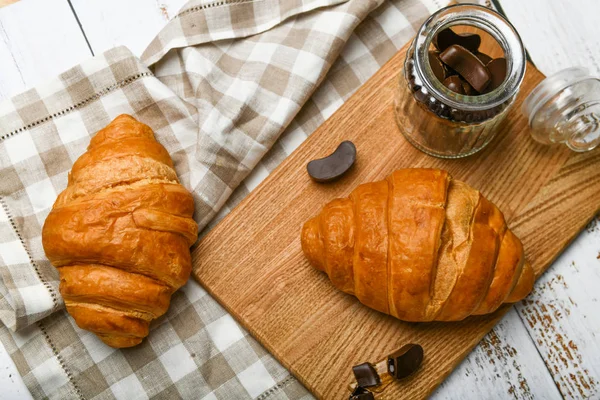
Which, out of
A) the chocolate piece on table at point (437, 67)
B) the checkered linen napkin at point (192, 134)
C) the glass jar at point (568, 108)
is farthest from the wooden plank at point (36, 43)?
the glass jar at point (568, 108)

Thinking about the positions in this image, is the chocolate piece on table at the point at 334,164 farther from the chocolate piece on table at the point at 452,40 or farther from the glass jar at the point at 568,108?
the glass jar at the point at 568,108

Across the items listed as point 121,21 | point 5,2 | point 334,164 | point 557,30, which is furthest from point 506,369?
point 5,2

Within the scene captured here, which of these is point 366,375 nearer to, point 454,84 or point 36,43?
point 454,84

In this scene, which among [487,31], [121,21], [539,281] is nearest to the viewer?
[487,31]

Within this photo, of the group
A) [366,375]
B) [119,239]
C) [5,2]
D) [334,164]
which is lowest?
[366,375]

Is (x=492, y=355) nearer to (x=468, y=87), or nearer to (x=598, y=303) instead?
(x=598, y=303)

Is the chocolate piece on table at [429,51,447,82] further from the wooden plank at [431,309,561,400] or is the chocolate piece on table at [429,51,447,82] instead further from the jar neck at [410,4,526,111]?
the wooden plank at [431,309,561,400]

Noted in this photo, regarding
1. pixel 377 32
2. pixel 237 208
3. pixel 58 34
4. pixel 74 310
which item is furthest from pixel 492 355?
pixel 58 34
